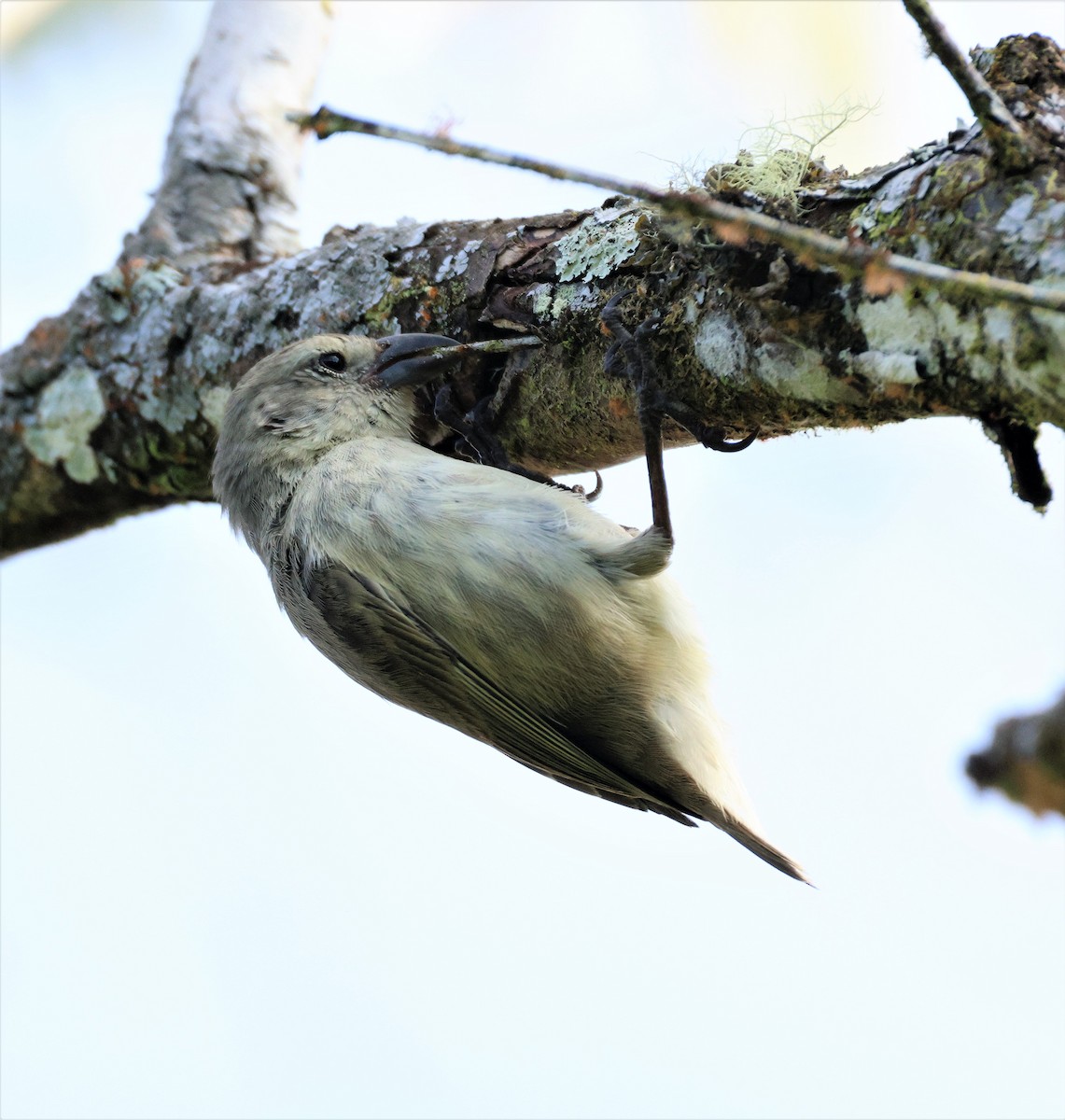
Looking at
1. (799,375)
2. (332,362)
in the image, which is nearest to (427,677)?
(332,362)

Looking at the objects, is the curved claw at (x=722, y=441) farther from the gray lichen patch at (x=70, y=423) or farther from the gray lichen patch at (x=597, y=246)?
the gray lichen patch at (x=70, y=423)

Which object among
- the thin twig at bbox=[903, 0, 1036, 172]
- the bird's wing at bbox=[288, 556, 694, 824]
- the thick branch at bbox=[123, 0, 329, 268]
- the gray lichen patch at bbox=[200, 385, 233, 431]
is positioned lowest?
the bird's wing at bbox=[288, 556, 694, 824]

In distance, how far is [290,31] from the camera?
5.27 metres

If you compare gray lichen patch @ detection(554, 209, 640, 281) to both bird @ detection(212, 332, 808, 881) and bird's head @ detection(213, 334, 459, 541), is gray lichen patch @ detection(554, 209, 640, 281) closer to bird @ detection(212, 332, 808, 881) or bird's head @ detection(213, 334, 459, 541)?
bird @ detection(212, 332, 808, 881)

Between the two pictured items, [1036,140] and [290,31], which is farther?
[290,31]

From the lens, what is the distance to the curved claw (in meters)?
2.98

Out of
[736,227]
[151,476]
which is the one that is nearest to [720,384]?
[736,227]

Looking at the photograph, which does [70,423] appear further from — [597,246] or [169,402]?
[597,246]

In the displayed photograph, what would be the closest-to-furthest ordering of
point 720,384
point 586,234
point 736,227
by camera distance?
point 736,227, point 720,384, point 586,234

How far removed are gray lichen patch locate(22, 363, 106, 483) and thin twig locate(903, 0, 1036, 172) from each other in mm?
3372

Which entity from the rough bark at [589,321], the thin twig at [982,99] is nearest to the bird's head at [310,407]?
the rough bark at [589,321]

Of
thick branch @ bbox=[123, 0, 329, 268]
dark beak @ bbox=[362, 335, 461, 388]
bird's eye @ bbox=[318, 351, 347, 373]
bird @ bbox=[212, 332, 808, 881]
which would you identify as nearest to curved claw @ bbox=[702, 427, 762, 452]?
bird @ bbox=[212, 332, 808, 881]

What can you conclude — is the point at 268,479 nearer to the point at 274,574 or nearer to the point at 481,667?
the point at 274,574

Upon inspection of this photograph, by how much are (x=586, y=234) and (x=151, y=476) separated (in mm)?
2174
